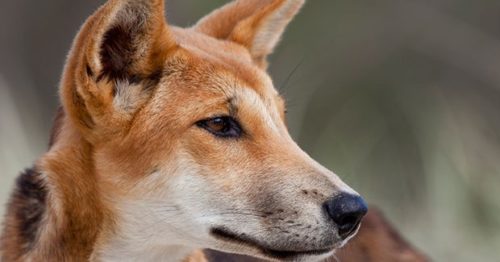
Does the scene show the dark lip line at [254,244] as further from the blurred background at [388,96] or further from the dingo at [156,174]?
the blurred background at [388,96]

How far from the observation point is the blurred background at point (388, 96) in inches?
423

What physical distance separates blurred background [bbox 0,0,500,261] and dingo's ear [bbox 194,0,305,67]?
4.20 m

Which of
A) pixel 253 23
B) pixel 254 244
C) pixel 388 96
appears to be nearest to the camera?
pixel 254 244

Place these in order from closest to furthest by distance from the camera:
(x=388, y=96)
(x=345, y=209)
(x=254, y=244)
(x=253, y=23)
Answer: (x=345, y=209) → (x=254, y=244) → (x=253, y=23) → (x=388, y=96)

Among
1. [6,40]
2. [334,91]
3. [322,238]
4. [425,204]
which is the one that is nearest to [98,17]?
[322,238]

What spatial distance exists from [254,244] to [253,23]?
1.33m

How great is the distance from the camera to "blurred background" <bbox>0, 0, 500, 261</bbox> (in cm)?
1073

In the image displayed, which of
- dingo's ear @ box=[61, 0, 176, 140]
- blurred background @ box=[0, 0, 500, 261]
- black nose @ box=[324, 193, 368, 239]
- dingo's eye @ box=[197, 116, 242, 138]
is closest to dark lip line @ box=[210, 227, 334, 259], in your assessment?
black nose @ box=[324, 193, 368, 239]

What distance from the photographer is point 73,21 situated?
14.5 metres

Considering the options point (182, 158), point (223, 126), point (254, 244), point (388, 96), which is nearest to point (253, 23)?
point (223, 126)

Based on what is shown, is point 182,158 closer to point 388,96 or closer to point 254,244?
point 254,244

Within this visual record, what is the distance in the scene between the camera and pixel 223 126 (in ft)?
15.8

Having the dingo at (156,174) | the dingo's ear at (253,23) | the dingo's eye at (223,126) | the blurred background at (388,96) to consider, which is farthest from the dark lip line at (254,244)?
the blurred background at (388,96)

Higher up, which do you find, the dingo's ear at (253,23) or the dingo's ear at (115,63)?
the dingo's ear at (115,63)
